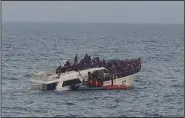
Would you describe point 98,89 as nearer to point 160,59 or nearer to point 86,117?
point 86,117

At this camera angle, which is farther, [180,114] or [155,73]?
[155,73]

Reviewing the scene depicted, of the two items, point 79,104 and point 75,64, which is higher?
point 75,64

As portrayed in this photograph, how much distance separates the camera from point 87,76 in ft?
162

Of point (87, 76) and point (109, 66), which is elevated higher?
point (109, 66)

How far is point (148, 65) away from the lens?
68.1 meters

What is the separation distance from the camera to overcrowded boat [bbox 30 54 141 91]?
47.1m

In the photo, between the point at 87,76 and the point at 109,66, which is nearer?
the point at 87,76

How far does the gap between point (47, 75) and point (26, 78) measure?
25.0ft

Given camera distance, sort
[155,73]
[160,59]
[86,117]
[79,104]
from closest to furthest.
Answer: [86,117] < [79,104] < [155,73] < [160,59]

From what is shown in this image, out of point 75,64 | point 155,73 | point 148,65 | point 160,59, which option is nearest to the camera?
point 75,64

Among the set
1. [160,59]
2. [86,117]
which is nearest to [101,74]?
[86,117]

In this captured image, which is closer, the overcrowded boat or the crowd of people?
the overcrowded boat

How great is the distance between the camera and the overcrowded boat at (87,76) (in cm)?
4709

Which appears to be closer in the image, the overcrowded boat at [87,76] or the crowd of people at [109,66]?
the overcrowded boat at [87,76]
